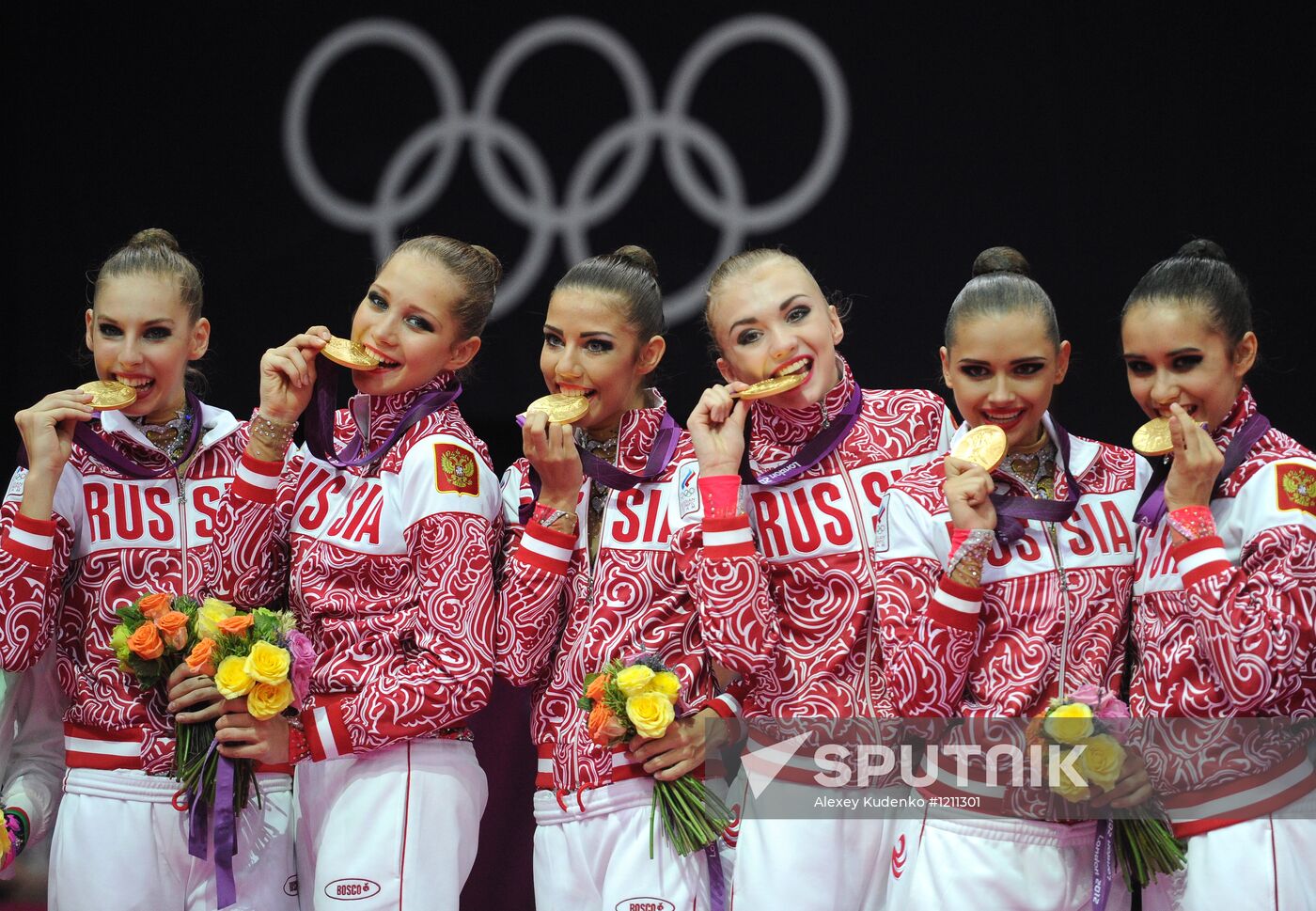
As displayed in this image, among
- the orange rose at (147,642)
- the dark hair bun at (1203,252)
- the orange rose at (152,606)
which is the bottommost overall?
the orange rose at (147,642)

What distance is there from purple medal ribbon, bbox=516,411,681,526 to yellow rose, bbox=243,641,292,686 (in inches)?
27.2

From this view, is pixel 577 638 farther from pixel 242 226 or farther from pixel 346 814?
pixel 242 226

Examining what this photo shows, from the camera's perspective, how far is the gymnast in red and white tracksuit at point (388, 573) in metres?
3.63

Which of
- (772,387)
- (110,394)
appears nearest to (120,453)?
(110,394)

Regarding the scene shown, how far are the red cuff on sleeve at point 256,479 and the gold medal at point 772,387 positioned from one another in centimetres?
120

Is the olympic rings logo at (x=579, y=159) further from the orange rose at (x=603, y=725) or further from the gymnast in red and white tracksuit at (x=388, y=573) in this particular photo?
the orange rose at (x=603, y=725)

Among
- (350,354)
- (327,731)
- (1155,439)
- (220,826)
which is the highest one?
(350,354)

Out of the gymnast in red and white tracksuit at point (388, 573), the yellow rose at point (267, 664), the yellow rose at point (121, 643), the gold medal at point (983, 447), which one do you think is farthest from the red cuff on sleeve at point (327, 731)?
the gold medal at point (983, 447)

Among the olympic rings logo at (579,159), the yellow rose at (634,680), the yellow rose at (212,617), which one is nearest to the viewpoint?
the yellow rose at (634,680)

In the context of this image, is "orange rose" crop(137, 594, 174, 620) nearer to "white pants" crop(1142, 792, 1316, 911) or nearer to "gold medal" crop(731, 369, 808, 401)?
"gold medal" crop(731, 369, 808, 401)

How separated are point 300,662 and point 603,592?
755 millimetres

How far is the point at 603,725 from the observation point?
3486 millimetres

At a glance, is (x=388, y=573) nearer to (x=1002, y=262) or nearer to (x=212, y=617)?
(x=212, y=617)

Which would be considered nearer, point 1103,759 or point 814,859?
point 1103,759
